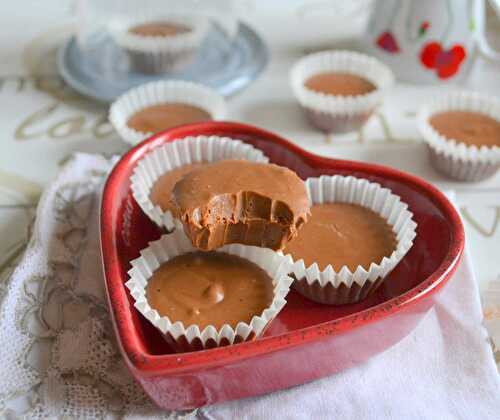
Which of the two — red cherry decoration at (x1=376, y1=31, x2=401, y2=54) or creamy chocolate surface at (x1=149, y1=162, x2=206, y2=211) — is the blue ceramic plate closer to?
red cherry decoration at (x1=376, y1=31, x2=401, y2=54)

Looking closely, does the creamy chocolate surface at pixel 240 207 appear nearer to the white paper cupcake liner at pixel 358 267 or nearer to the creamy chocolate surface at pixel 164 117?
the white paper cupcake liner at pixel 358 267

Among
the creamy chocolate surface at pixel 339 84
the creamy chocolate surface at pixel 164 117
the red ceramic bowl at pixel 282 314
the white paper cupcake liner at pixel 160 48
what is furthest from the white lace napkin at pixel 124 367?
the white paper cupcake liner at pixel 160 48

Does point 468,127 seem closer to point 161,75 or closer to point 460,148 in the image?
point 460,148

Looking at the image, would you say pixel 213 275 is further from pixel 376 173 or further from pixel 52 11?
pixel 52 11

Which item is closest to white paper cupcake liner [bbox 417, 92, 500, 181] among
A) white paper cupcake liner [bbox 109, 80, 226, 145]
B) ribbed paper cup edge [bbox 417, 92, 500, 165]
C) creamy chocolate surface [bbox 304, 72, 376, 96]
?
ribbed paper cup edge [bbox 417, 92, 500, 165]

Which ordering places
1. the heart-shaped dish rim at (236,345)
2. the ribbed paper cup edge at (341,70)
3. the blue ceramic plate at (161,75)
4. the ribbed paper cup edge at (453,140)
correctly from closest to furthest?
1. the heart-shaped dish rim at (236,345)
2. the ribbed paper cup edge at (453,140)
3. the ribbed paper cup edge at (341,70)
4. the blue ceramic plate at (161,75)

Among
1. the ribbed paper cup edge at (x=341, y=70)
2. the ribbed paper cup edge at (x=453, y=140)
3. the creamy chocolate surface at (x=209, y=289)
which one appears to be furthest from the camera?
the ribbed paper cup edge at (x=341, y=70)

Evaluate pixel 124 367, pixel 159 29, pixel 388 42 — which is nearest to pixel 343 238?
pixel 124 367
